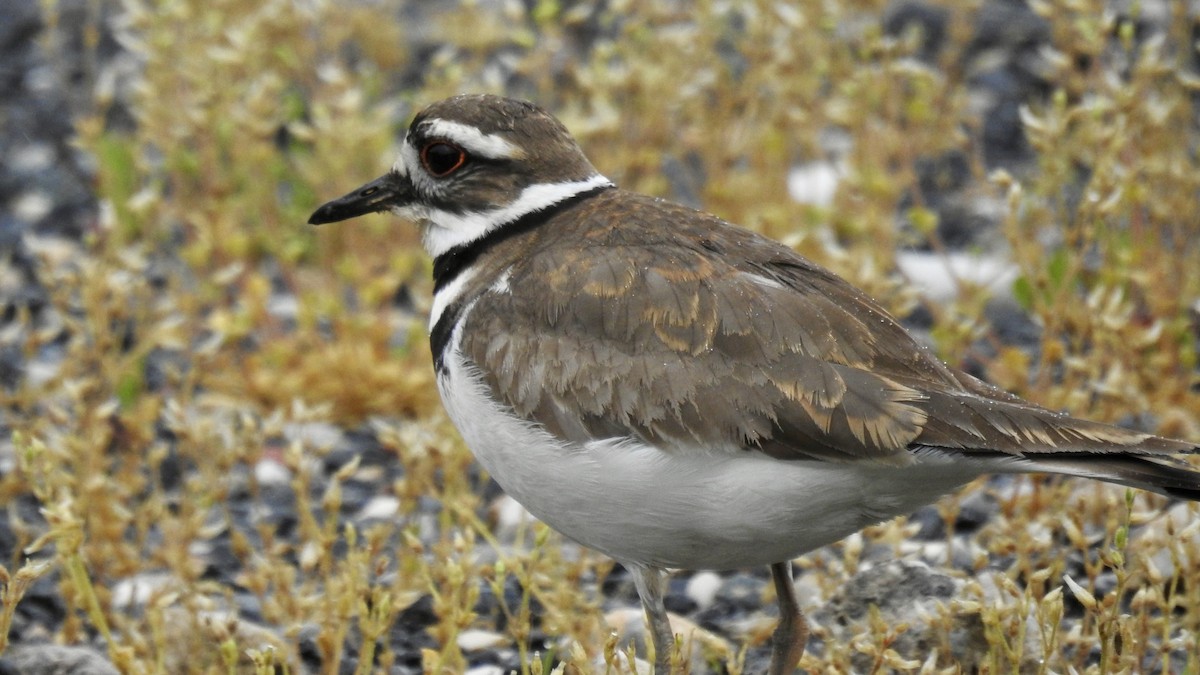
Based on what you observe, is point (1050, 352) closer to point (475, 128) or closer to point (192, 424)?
point (475, 128)

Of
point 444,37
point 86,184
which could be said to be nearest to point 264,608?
point 86,184

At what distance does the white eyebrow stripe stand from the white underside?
785mm

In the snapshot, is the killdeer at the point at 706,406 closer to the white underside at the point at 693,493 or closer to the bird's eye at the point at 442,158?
the white underside at the point at 693,493

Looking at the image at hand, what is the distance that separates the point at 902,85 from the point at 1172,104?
218cm

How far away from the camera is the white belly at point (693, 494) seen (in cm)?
380

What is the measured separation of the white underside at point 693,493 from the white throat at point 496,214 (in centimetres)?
65

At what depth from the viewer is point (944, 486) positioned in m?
3.89

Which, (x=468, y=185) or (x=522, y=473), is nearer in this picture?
(x=522, y=473)

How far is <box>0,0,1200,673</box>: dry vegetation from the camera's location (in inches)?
170

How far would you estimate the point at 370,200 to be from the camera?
4.86 meters

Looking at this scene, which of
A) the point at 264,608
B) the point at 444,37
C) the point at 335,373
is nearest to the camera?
the point at 264,608

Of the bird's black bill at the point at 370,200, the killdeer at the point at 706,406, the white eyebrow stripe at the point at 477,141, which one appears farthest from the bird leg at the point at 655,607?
the bird's black bill at the point at 370,200

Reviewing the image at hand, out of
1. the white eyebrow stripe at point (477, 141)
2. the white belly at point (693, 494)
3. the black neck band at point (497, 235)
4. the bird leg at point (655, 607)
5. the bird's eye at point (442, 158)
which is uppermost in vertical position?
the white eyebrow stripe at point (477, 141)

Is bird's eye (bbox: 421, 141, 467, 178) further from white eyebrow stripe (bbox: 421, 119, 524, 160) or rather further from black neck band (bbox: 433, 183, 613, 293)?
black neck band (bbox: 433, 183, 613, 293)
